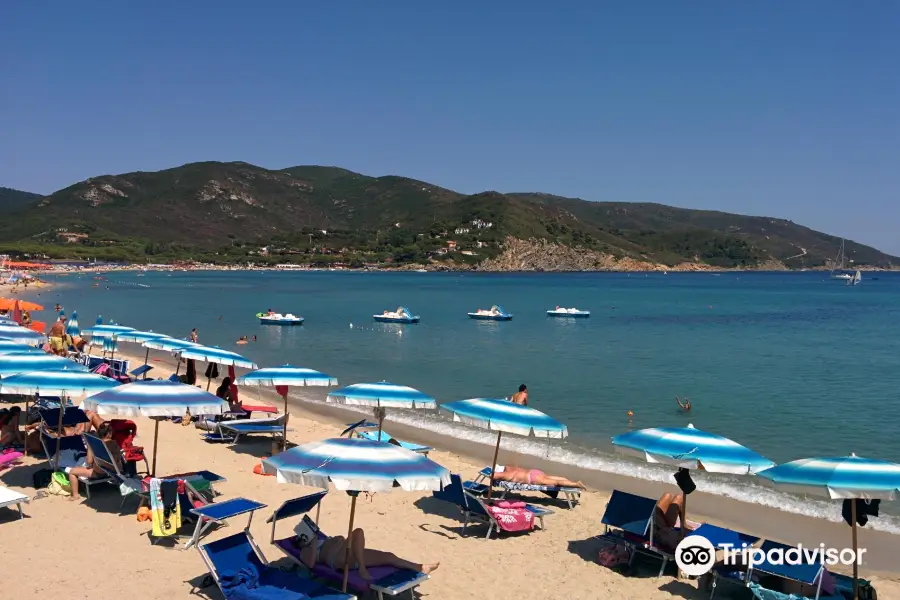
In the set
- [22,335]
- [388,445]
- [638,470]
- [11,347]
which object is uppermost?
[388,445]

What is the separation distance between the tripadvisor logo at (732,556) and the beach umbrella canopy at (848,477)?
61 centimetres

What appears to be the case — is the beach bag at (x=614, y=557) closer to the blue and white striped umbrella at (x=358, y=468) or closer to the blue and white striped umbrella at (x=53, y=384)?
the blue and white striped umbrella at (x=358, y=468)

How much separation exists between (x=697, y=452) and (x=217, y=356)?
11330 millimetres

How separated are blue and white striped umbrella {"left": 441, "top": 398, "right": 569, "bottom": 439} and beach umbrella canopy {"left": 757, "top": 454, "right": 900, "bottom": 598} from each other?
11.1ft

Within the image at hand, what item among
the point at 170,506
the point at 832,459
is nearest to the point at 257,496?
the point at 170,506

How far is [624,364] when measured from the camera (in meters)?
36.0

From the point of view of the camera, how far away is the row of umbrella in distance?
707 centimetres

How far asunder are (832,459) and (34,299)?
76164 millimetres

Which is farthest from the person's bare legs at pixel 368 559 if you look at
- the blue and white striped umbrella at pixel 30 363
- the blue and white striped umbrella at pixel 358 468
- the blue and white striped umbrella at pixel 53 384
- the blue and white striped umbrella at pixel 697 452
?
the blue and white striped umbrella at pixel 30 363

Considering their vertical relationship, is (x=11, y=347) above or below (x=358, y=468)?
below

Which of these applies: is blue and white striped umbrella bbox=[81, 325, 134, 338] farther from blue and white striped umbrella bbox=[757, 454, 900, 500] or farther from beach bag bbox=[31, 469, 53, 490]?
blue and white striped umbrella bbox=[757, 454, 900, 500]

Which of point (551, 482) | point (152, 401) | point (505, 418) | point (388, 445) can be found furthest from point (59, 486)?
point (551, 482)

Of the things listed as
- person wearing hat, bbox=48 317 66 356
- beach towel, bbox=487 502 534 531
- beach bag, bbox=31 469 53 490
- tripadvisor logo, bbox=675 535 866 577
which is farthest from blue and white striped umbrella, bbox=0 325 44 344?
tripadvisor logo, bbox=675 535 866 577

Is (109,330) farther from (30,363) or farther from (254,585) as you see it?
(254,585)
